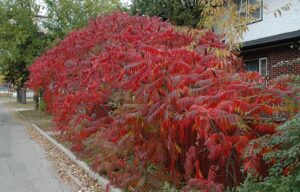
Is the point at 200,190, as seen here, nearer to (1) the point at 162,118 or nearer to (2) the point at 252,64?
(1) the point at 162,118

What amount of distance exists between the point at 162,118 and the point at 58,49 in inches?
388

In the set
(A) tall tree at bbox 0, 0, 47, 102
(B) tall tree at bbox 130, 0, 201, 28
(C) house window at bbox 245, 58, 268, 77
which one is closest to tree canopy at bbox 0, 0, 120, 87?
(A) tall tree at bbox 0, 0, 47, 102

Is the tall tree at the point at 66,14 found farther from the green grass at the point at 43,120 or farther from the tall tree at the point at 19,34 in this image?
the green grass at the point at 43,120

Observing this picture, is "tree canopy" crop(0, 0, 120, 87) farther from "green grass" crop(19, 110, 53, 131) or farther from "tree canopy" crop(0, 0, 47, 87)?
"green grass" crop(19, 110, 53, 131)

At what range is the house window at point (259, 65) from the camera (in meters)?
16.6

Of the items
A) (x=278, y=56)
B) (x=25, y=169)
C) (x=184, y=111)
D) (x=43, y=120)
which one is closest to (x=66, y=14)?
(x=43, y=120)

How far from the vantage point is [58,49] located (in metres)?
15.1

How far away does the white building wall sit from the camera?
50.7 ft

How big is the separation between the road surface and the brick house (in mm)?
7726

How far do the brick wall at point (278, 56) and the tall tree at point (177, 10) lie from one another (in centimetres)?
322

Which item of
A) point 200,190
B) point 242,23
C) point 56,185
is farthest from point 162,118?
point 56,185

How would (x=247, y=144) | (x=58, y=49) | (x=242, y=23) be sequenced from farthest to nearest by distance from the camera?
(x=58, y=49) < (x=242, y=23) < (x=247, y=144)

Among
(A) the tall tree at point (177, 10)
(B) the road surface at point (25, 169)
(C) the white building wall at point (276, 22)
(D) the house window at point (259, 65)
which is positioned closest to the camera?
(B) the road surface at point (25, 169)

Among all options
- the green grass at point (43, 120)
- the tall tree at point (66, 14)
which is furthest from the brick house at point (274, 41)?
the tall tree at point (66, 14)
